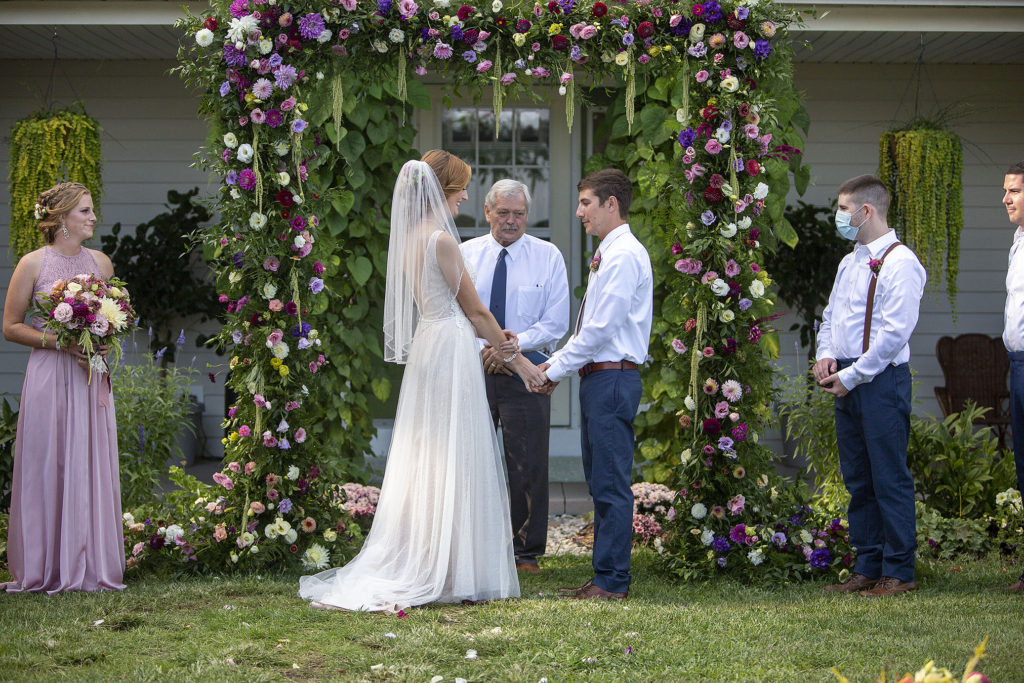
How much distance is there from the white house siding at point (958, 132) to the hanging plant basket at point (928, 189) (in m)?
0.95

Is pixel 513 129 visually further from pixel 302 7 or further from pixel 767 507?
pixel 767 507

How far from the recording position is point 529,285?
5.39 metres

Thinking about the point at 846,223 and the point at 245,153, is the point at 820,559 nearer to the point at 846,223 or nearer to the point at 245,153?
the point at 846,223

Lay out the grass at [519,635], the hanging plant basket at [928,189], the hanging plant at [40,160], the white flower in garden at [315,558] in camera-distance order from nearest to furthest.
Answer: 1. the grass at [519,635]
2. the white flower in garden at [315,558]
3. the hanging plant at [40,160]
4. the hanging plant basket at [928,189]

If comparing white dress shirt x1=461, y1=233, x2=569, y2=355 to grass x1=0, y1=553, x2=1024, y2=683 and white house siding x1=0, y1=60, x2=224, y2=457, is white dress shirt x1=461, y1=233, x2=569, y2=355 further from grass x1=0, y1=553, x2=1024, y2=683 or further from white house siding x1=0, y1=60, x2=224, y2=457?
white house siding x1=0, y1=60, x2=224, y2=457

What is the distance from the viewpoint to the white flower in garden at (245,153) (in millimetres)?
4844

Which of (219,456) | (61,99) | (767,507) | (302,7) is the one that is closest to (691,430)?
(767,507)

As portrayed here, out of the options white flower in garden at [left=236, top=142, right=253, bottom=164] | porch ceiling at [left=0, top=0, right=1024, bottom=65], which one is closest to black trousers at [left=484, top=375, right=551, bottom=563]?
white flower in garden at [left=236, top=142, right=253, bottom=164]

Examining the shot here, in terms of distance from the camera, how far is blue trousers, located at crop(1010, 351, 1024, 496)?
4488 millimetres

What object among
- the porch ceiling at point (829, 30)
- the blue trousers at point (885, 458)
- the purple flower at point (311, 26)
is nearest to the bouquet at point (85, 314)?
the purple flower at point (311, 26)

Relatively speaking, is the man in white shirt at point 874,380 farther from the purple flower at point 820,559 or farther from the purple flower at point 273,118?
the purple flower at point 273,118

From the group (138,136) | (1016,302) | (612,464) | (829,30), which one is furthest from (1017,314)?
(138,136)

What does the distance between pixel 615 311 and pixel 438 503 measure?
3.80 feet

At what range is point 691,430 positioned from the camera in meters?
5.02
